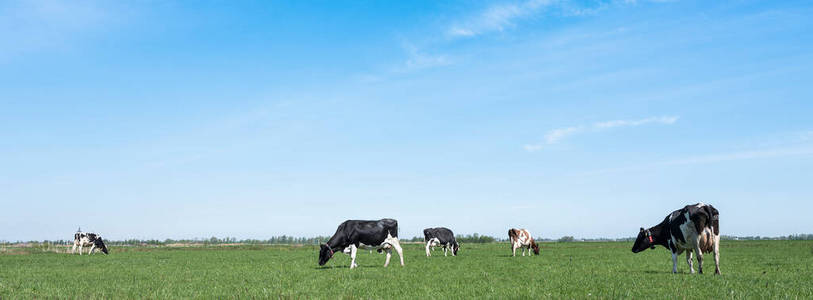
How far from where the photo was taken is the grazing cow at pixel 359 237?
1019 inches

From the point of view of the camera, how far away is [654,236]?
78.0 feet

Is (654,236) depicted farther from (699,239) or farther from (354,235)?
(354,235)

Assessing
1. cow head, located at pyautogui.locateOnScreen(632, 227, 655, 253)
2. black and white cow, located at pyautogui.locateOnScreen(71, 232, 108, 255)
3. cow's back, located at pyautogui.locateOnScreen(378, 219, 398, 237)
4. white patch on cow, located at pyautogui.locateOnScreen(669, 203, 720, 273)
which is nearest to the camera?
white patch on cow, located at pyautogui.locateOnScreen(669, 203, 720, 273)

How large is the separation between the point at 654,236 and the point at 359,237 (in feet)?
42.9

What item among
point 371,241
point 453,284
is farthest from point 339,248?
point 453,284

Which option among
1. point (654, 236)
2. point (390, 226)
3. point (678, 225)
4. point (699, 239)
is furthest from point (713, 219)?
point (390, 226)

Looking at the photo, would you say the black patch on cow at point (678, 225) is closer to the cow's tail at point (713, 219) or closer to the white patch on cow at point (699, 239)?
the white patch on cow at point (699, 239)

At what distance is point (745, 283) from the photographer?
15.3 metres

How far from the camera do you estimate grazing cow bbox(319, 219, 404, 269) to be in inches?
1019

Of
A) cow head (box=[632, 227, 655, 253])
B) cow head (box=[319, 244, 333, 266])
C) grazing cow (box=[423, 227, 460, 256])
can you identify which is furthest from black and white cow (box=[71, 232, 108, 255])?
cow head (box=[632, 227, 655, 253])

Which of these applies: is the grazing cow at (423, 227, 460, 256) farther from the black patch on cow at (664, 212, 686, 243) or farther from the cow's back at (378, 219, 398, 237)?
the black patch on cow at (664, 212, 686, 243)

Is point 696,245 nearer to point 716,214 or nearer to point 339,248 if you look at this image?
point 716,214

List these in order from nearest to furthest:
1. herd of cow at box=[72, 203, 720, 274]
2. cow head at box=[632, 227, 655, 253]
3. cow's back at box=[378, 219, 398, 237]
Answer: herd of cow at box=[72, 203, 720, 274]
cow head at box=[632, 227, 655, 253]
cow's back at box=[378, 219, 398, 237]

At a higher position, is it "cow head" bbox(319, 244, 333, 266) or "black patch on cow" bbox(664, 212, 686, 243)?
"black patch on cow" bbox(664, 212, 686, 243)
